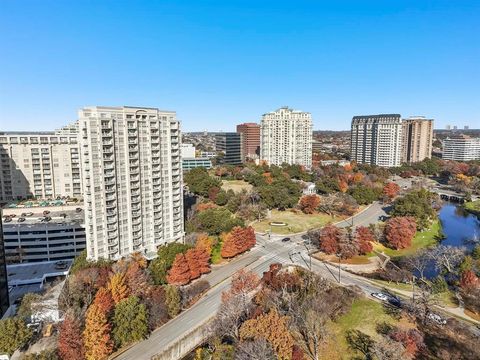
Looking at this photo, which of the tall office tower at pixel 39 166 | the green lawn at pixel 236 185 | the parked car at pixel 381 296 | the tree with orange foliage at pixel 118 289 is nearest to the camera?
the tree with orange foliage at pixel 118 289

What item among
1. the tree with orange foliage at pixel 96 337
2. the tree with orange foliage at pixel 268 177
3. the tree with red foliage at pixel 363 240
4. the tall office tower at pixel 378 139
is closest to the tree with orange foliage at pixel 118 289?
the tree with orange foliage at pixel 96 337

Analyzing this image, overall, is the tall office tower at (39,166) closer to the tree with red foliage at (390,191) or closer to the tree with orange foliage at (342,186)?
the tree with orange foliage at (342,186)

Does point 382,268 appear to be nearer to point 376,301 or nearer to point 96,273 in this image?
point 376,301

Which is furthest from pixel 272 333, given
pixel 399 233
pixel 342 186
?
pixel 342 186

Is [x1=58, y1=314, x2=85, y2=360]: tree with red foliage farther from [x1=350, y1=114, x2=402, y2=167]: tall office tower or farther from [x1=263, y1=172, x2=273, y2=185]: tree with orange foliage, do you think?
[x1=350, y1=114, x2=402, y2=167]: tall office tower

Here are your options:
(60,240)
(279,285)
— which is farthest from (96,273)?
(279,285)

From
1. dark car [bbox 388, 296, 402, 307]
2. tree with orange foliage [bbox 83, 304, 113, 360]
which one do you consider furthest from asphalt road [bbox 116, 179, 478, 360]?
dark car [bbox 388, 296, 402, 307]

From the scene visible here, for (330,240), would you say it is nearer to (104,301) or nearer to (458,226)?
(104,301)
